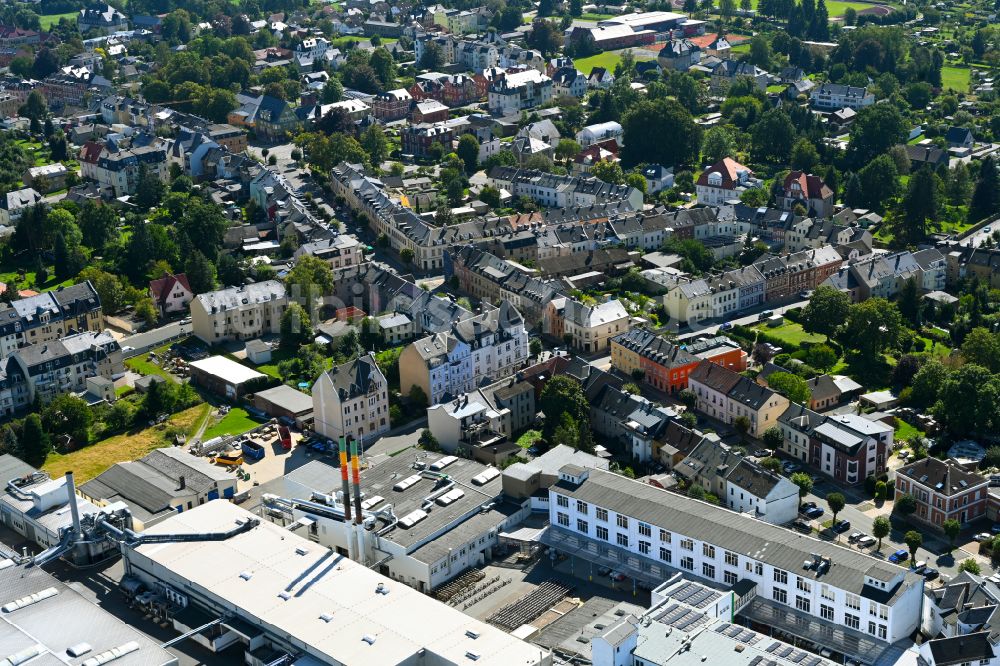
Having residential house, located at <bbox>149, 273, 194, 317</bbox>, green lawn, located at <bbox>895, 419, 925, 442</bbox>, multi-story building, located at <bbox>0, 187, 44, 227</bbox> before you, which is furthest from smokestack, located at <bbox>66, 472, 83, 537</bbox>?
multi-story building, located at <bbox>0, 187, 44, 227</bbox>

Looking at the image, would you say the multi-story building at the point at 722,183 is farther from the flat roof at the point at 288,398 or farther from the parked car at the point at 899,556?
the parked car at the point at 899,556

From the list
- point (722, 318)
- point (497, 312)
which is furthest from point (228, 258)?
point (722, 318)

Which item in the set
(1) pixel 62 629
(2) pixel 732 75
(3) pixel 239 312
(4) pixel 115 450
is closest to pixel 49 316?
(3) pixel 239 312

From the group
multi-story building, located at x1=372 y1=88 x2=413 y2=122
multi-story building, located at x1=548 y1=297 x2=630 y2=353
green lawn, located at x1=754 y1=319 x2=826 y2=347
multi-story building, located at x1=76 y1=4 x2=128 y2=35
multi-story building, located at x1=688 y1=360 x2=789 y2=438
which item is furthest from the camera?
multi-story building, located at x1=76 y1=4 x2=128 y2=35

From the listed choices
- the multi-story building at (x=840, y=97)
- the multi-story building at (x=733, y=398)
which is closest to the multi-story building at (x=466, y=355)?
the multi-story building at (x=733, y=398)

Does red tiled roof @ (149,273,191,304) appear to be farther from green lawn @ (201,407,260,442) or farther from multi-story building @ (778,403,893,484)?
multi-story building @ (778,403,893,484)

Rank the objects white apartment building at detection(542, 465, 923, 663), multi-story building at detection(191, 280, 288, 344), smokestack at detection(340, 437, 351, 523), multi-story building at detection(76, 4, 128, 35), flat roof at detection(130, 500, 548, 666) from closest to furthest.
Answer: flat roof at detection(130, 500, 548, 666), white apartment building at detection(542, 465, 923, 663), smokestack at detection(340, 437, 351, 523), multi-story building at detection(191, 280, 288, 344), multi-story building at detection(76, 4, 128, 35)

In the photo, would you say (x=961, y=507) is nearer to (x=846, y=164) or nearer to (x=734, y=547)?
(x=734, y=547)
